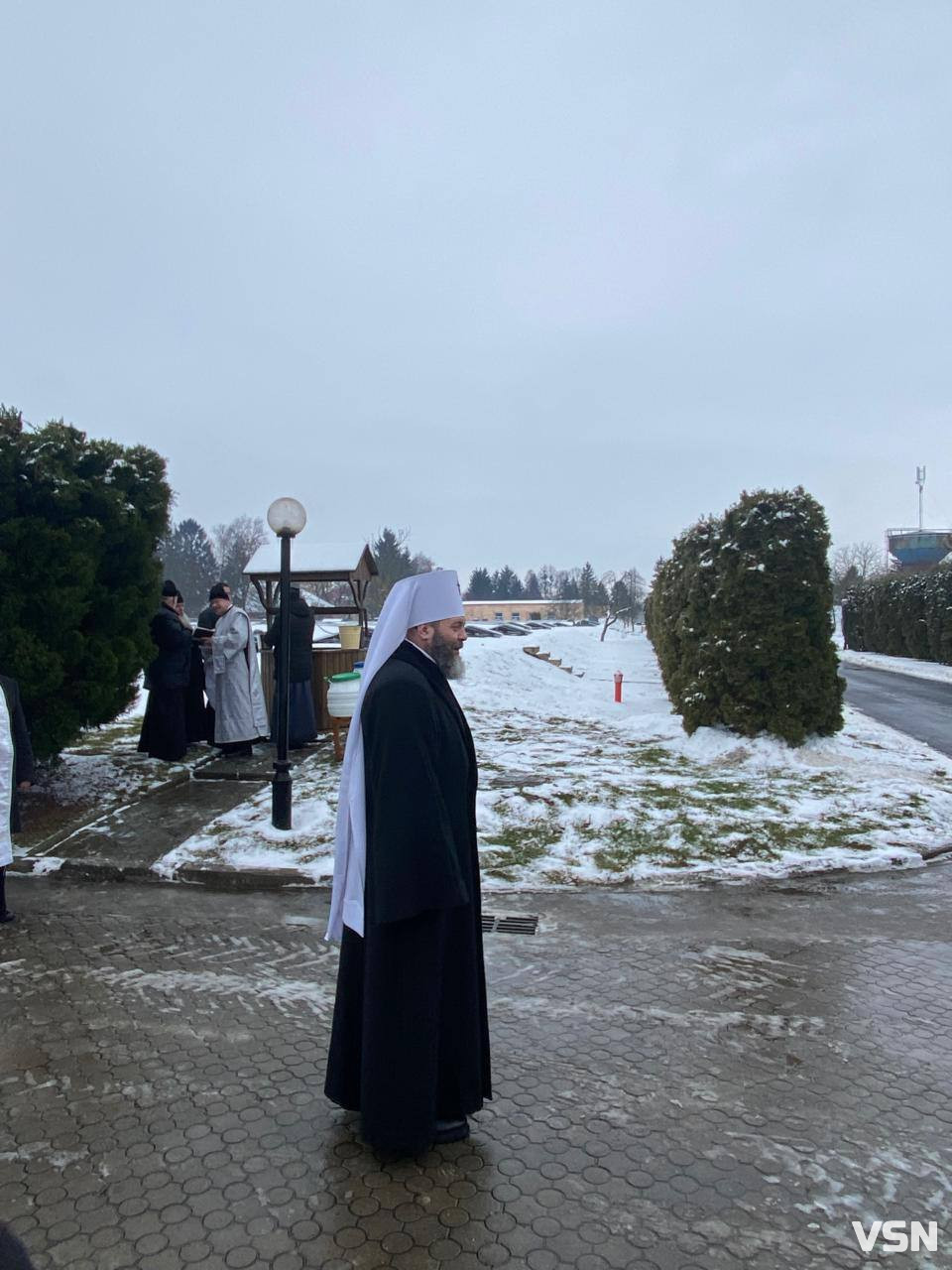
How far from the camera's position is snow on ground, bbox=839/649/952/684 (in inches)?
966

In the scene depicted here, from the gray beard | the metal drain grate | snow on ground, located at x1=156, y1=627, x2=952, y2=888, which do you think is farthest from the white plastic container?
the gray beard

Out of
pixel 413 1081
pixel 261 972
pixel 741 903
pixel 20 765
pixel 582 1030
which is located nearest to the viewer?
pixel 413 1081

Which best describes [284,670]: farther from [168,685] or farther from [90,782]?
[90,782]

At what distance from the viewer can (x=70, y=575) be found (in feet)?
23.7

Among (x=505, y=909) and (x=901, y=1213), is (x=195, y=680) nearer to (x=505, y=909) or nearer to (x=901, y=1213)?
(x=505, y=909)

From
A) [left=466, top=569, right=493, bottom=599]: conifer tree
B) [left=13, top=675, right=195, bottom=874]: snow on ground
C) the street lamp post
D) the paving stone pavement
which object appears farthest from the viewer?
[left=466, top=569, right=493, bottom=599]: conifer tree

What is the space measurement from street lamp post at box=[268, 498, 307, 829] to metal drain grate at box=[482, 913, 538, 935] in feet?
7.85

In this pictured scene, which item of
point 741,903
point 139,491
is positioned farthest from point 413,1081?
point 139,491

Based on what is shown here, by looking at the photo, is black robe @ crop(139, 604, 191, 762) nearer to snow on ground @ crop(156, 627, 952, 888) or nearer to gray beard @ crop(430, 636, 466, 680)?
snow on ground @ crop(156, 627, 952, 888)

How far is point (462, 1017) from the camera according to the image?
120 inches

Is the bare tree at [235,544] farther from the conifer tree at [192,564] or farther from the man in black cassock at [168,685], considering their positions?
the man in black cassock at [168,685]

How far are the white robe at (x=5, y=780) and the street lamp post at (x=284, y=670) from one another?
2203mm

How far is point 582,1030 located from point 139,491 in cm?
661

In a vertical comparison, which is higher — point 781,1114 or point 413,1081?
point 413,1081
